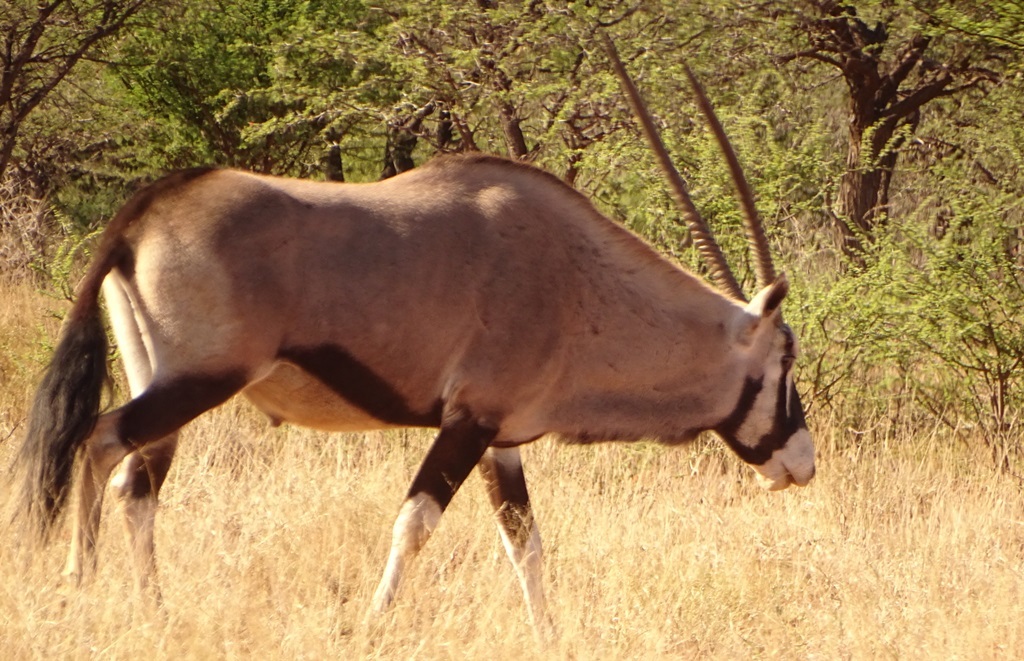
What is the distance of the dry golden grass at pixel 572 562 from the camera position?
372 centimetres

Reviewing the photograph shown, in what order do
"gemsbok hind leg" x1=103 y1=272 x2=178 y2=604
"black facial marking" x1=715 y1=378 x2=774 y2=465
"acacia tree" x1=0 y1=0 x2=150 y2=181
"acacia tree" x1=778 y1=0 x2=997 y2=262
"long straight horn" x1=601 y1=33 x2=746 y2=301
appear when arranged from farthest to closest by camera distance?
"acacia tree" x1=778 y1=0 x2=997 y2=262, "acacia tree" x1=0 y1=0 x2=150 y2=181, "long straight horn" x1=601 y1=33 x2=746 y2=301, "black facial marking" x1=715 y1=378 x2=774 y2=465, "gemsbok hind leg" x1=103 y1=272 x2=178 y2=604

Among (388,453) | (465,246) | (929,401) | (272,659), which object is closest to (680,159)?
(929,401)

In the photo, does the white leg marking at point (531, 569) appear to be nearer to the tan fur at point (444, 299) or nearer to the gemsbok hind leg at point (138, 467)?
the tan fur at point (444, 299)

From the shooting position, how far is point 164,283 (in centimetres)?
388

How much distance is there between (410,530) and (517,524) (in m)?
0.55

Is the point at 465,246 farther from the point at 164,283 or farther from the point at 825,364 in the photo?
the point at 825,364

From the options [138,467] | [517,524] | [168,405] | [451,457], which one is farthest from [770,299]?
[138,467]

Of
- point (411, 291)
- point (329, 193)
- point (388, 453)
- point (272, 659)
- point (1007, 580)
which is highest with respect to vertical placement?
point (329, 193)

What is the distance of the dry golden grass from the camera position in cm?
372

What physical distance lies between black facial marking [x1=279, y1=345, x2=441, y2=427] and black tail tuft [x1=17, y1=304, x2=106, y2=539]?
22.5 inches

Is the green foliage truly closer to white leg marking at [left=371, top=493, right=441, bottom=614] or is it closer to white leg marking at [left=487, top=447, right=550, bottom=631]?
white leg marking at [left=487, top=447, right=550, bottom=631]

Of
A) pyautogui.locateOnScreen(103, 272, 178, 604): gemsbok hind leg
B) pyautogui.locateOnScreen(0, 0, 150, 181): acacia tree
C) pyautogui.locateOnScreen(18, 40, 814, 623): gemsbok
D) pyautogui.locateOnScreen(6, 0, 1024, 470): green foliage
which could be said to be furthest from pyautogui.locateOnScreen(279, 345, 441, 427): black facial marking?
pyautogui.locateOnScreen(0, 0, 150, 181): acacia tree

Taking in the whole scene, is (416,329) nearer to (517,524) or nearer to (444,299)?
(444,299)

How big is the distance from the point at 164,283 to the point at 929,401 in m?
4.55
